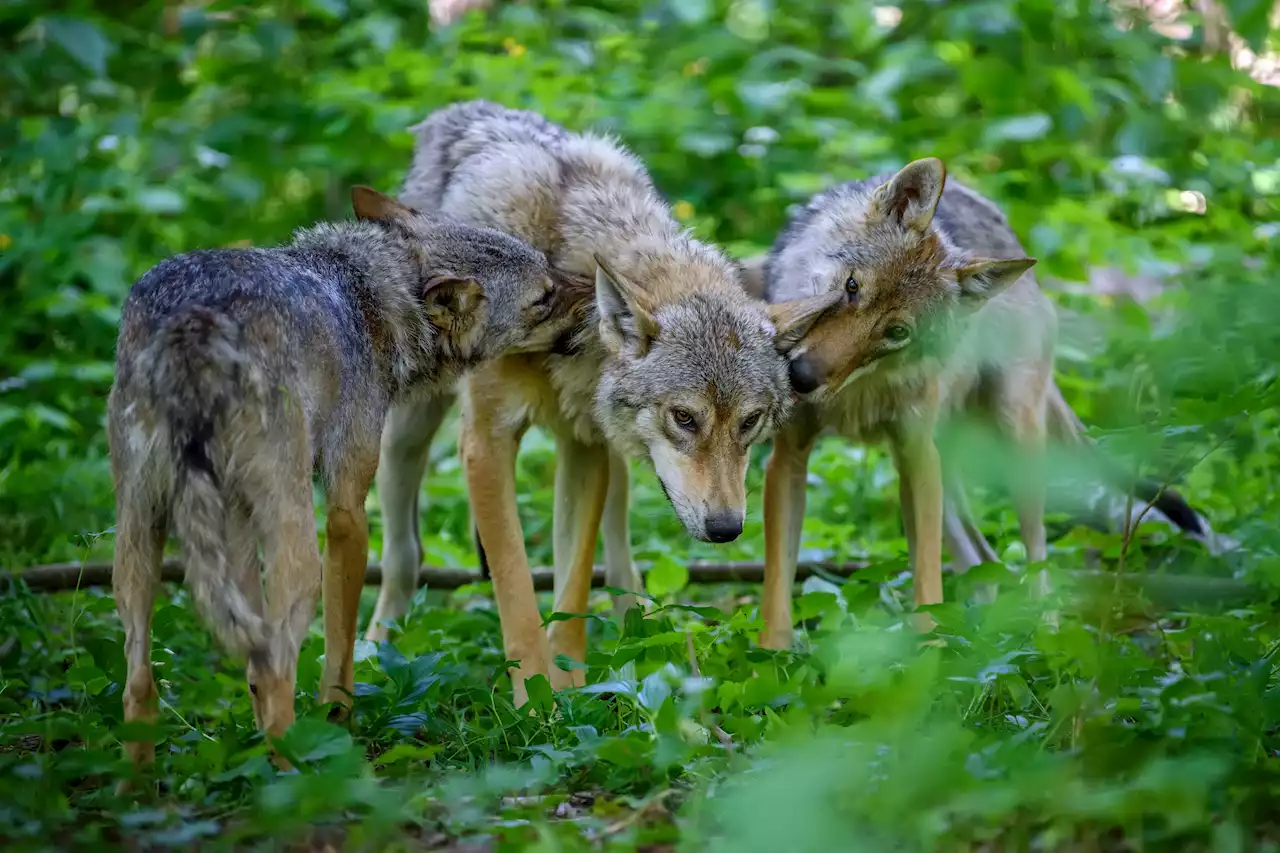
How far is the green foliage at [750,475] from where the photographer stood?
10.2 ft

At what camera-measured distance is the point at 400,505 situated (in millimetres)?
6133

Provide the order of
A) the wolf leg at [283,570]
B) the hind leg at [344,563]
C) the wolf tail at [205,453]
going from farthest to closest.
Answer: the hind leg at [344,563], the wolf leg at [283,570], the wolf tail at [205,453]

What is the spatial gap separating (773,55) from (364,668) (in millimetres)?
6303

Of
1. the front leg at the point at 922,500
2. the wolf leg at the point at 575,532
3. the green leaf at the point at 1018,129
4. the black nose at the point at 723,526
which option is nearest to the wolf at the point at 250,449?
the wolf leg at the point at 575,532

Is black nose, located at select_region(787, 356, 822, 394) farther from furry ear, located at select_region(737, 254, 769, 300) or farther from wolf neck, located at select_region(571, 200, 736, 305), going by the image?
furry ear, located at select_region(737, 254, 769, 300)

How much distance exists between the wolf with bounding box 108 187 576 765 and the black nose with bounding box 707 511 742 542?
1.24 m

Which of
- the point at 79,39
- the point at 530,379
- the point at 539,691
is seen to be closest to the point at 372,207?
the point at 530,379

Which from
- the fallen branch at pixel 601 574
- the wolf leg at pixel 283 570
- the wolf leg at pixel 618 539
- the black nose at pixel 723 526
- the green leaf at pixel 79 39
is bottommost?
the fallen branch at pixel 601 574

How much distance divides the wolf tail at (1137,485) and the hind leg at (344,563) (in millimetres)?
2749

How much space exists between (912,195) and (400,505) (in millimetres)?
2870

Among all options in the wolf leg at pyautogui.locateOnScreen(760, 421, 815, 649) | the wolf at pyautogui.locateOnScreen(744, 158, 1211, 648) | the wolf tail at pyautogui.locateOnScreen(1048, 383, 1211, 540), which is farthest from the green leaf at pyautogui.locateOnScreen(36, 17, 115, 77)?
the wolf tail at pyautogui.locateOnScreen(1048, 383, 1211, 540)

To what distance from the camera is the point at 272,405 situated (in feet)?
12.3

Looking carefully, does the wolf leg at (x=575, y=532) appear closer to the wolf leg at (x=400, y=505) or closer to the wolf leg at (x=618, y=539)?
the wolf leg at (x=618, y=539)

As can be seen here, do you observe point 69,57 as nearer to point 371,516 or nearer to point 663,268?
point 371,516
